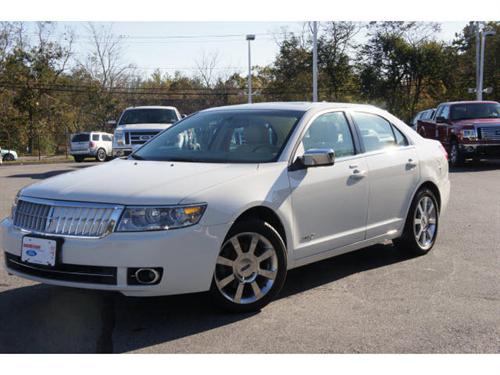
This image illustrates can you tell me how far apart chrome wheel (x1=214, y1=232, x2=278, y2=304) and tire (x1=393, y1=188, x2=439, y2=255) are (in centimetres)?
218

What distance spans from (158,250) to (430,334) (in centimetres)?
190

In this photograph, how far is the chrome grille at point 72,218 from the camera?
405cm

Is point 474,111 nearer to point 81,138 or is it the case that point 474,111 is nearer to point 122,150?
point 122,150

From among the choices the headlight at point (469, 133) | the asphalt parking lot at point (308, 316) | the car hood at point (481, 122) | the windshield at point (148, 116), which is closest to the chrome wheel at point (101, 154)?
the windshield at point (148, 116)

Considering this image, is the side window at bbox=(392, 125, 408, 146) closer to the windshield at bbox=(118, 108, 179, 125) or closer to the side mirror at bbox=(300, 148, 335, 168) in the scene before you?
the side mirror at bbox=(300, 148, 335, 168)

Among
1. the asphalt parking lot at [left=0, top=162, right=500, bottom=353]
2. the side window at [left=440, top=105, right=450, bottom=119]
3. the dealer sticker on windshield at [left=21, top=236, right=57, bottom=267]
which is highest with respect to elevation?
the side window at [left=440, top=105, right=450, bottom=119]

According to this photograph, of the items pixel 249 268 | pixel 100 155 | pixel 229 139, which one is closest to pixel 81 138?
pixel 100 155

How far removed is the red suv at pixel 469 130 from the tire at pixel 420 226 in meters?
10.8

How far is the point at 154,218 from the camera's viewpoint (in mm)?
4070

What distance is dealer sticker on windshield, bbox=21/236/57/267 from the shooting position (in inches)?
162

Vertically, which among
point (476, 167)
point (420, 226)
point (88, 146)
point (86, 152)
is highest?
point (420, 226)

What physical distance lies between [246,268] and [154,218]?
0.88 m

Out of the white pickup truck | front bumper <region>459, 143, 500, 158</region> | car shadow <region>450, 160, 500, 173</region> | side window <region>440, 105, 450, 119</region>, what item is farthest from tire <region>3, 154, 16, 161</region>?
front bumper <region>459, 143, 500, 158</region>
